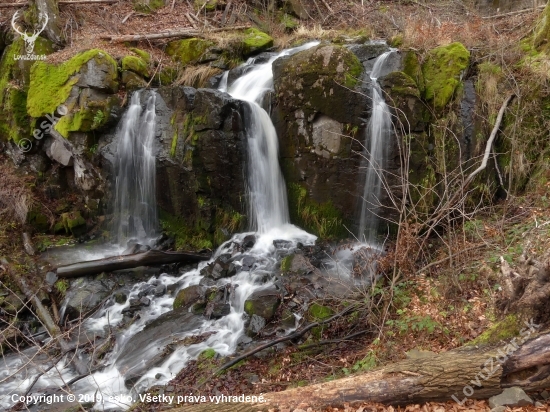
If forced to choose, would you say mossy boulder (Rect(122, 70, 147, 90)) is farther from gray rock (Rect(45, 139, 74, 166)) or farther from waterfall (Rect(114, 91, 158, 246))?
gray rock (Rect(45, 139, 74, 166))

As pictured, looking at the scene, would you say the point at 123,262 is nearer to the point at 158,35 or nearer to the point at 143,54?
the point at 143,54

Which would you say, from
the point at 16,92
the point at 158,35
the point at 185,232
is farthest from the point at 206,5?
the point at 185,232

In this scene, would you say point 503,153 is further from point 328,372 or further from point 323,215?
point 328,372

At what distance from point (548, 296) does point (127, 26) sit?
11984 mm

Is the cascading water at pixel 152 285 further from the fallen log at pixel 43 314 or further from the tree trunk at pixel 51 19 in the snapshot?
the tree trunk at pixel 51 19

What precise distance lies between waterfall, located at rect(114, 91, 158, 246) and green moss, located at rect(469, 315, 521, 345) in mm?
6350

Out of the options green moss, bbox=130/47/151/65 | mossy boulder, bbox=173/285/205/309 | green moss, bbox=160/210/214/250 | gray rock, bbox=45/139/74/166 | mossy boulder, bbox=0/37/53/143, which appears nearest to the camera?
mossy boulder, bbox=173/285/205/309

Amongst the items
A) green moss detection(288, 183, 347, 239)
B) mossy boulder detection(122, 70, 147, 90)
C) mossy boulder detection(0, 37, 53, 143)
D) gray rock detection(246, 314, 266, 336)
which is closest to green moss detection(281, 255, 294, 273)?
gray rock detection(246, 314, 266, 336)

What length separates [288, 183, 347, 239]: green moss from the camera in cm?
744

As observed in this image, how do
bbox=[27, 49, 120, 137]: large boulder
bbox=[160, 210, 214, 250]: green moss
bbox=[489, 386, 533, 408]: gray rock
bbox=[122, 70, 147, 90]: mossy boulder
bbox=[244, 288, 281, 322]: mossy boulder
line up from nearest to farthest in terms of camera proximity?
bbox=[489, 386, 533, 408]: gray rock < bbox=[244, 288, 281, 322]: mossy boulder < bbox=[160, 210, 214, 250]: green moss < bbox=[27, 49, 120, 137]: large boulder < bbox=[122, 70, 147, 90]: mossy boulder

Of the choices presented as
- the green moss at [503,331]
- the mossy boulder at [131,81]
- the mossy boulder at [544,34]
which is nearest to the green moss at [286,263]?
the green moss at [503,331]

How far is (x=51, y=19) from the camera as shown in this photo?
985 cm

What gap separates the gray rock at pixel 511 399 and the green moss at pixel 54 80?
8.50 meters

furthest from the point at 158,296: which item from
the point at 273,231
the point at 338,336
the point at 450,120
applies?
the point at 450,120
